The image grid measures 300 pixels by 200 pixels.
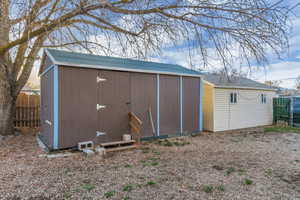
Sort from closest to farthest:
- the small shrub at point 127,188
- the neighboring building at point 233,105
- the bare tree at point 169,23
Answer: the small shrub at point 127,188 → the bare tree at point 169,23 → the neighboring building at point 233,105

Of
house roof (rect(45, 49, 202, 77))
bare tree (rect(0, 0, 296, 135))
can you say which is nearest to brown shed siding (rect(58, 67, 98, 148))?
house roof (rect(45, 49, 202, 77))

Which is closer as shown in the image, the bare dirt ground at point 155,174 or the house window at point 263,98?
the bare dirt ground at point 155,174

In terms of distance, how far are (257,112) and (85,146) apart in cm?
916

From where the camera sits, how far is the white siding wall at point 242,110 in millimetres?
8125

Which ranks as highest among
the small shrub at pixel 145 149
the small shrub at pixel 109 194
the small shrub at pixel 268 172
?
the small shrub at pixel 145 149

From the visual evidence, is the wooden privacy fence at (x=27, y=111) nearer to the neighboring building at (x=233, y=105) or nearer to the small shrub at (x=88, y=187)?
the small shrub at (x=88, y=187)

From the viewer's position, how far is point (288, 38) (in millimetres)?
3021

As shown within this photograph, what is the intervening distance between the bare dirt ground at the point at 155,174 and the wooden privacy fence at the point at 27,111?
2.95 m

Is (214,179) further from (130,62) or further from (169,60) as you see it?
(130,62)

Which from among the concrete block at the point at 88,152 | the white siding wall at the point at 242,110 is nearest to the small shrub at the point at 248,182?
the concrete block at the point at 88,152

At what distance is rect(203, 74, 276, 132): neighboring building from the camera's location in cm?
801

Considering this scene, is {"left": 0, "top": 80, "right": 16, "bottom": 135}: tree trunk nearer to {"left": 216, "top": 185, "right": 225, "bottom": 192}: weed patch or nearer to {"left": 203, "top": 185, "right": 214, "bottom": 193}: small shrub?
{"left": 203, "top": 185, "right": 214, "bottom": 193}: small shrub

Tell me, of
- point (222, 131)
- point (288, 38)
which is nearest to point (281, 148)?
point (222, 131)

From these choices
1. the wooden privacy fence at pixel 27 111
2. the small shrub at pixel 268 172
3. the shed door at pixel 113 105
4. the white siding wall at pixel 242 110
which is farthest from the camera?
the white siding wall at pixel 242 110
